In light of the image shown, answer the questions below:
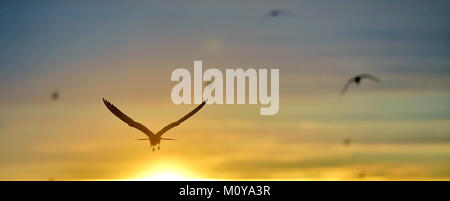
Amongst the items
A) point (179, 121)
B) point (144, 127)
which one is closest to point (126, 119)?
point (144, 127)

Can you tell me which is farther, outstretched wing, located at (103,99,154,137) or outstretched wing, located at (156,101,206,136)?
outstretched wing, located at (103,99,154,137)

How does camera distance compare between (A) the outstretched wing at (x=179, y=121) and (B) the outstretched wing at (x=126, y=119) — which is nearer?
(A) the outstretched wing at (x=179, y=121)

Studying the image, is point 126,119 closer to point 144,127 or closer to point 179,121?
point 144,127
